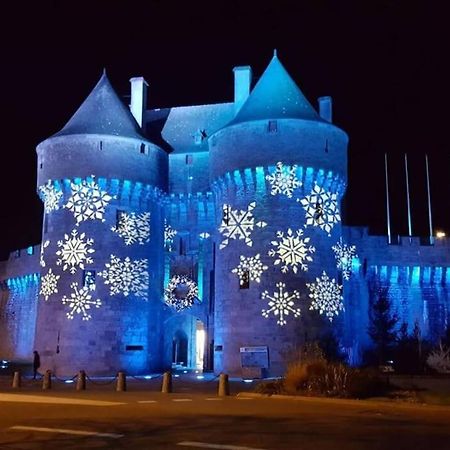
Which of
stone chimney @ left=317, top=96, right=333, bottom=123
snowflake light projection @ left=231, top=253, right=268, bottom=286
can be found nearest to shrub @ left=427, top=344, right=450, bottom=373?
snowflake light projection @ left=231, top=253, right=268, bottom=286

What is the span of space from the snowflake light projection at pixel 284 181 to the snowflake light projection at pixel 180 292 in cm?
677

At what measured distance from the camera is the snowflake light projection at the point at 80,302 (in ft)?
94.2

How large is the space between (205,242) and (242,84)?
314 inches

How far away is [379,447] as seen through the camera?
345 inches

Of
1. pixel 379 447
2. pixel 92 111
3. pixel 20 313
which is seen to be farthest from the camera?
pixel 20 313

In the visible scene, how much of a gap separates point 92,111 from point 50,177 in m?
3.82

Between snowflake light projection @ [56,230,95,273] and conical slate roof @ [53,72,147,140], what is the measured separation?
4844 millimetres

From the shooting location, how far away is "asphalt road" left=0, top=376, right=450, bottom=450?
905 cm

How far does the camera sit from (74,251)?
96.2ft

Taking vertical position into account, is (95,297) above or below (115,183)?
below

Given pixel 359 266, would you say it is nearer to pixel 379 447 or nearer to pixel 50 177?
pixel 50 177

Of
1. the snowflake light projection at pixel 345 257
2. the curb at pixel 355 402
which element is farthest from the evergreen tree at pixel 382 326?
the curb at pixel 355 402

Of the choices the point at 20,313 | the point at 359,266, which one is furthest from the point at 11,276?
the point at 359,266

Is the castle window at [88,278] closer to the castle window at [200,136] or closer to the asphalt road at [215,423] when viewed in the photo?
the castle window at [200,136]
